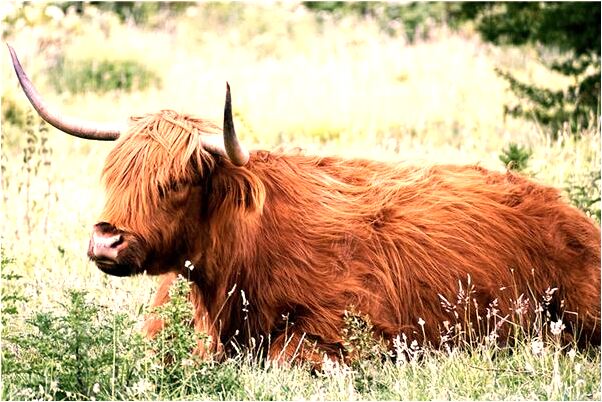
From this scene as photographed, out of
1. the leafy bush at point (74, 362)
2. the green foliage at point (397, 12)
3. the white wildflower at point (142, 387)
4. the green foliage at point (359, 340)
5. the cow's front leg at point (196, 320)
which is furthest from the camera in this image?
the green foliage at point (397, 12)

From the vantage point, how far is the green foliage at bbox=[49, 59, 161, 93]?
14141 millimetres

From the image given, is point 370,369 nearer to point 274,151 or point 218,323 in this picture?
point 218,323

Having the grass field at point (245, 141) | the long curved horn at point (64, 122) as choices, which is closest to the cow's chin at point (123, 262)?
the grass field at point (245, 141)

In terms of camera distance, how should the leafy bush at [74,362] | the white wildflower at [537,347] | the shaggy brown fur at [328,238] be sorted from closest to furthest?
the leafy bush at [74,362]
the white wildflower at [537,347]
the shaggy brown fur at [328,238]

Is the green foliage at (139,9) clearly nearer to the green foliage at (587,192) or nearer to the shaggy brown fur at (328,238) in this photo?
the green foliage at (587,192)

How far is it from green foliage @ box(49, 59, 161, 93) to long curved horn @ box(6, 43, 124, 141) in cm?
801

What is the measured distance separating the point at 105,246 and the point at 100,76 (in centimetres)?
934

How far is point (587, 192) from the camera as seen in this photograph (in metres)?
8.03

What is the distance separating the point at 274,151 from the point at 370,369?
1.39 metres

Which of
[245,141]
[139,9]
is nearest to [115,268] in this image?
[245,141]

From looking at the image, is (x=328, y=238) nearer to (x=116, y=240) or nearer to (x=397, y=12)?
(x=116, y=240)

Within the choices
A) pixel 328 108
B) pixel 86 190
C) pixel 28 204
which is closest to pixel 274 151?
pixel 28 204

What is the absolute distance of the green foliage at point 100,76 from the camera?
14.1 m

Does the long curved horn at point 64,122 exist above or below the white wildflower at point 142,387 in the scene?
above
